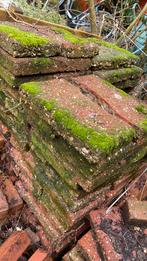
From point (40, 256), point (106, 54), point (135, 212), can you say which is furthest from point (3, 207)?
point (106, 54)

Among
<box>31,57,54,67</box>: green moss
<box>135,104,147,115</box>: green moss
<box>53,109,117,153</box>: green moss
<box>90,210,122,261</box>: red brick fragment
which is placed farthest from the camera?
<box>135,104,147,115</box>: green moss

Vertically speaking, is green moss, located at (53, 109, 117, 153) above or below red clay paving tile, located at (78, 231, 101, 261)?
above

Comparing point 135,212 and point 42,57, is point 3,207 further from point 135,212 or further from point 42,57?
point 42,57

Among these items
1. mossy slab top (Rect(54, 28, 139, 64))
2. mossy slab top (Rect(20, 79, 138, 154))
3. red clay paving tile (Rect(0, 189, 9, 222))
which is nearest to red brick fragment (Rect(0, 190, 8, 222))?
red clay paving tile (Rect(0, 189, 9, 222))

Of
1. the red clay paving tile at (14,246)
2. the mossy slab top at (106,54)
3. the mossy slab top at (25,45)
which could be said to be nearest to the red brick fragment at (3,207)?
the red clay paving tile at (14,246)

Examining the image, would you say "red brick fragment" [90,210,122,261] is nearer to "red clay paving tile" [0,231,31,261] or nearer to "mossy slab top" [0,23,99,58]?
"red clay paving tile" [0,231,31,261]

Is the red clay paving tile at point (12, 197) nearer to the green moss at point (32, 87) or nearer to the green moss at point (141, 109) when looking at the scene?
the green moss at point (32, 87)
